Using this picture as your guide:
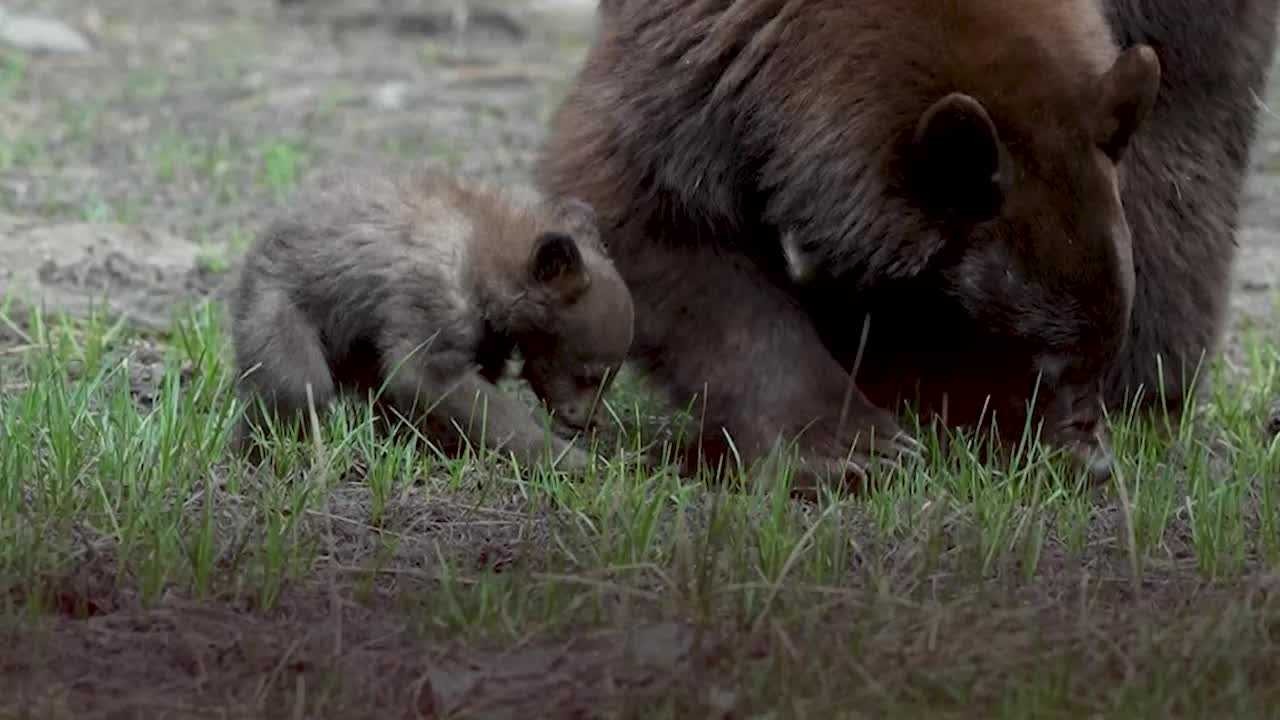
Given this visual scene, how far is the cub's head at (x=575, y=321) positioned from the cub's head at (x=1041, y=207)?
30.4 inches

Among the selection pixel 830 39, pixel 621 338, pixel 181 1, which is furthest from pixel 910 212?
pixel 181 1

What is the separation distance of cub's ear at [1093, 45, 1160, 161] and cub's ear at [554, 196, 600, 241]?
1.24 meters

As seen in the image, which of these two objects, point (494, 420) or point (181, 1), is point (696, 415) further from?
point (181, 1)

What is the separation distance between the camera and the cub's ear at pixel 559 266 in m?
5.23

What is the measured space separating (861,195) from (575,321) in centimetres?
77

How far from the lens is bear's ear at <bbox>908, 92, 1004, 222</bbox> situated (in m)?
4.81

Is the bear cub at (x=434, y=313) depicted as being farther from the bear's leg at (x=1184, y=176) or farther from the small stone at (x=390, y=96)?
the small stone at (x=390, y=96)

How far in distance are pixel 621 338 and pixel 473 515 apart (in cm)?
88

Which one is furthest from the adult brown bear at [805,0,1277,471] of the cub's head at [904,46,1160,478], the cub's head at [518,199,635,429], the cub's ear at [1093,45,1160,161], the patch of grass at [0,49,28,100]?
the patch of grass at [0,49,28,100]

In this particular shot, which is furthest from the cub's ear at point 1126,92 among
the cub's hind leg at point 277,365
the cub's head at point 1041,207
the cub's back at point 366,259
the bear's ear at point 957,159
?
the cub's hind leg at point 277,365

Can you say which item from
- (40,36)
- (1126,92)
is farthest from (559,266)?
(40,36)

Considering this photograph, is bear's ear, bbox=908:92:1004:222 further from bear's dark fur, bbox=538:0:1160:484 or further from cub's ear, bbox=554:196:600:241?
cub's ear, bbox=554:196:600:241

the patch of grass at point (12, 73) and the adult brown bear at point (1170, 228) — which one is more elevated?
the adult brown bear at point (1170, 228)

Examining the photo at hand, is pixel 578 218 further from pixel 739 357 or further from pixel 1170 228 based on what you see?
pixel 1170 228
